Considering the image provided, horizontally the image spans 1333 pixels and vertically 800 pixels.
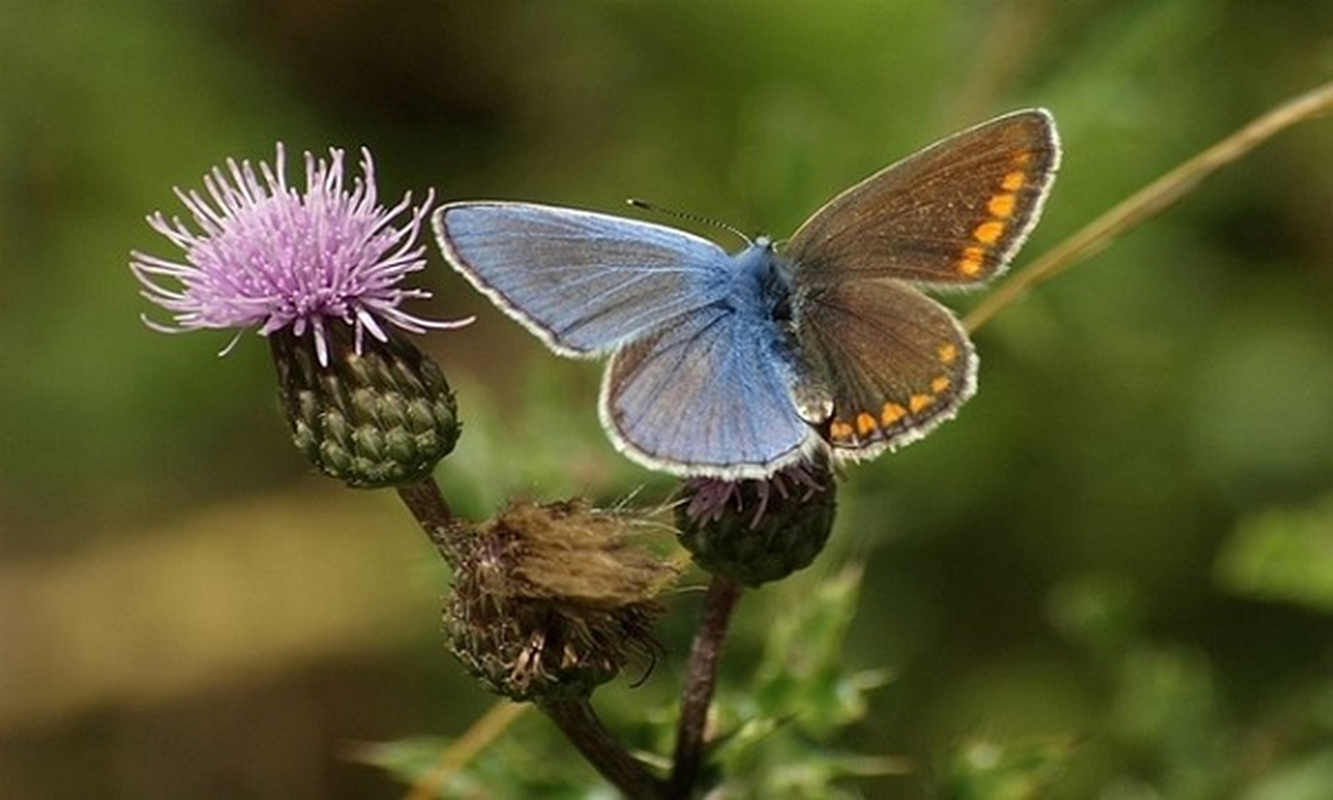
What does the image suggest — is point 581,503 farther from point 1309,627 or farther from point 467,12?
point 467,12

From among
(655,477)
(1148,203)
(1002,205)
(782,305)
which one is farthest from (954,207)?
(655,477)

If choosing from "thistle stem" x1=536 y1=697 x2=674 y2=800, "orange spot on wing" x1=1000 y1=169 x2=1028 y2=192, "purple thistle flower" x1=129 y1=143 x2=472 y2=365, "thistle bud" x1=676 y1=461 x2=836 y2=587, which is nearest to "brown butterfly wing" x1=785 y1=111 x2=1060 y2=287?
"orange spot on wing" x1=1000 y1=169 x2=1028 y2=192

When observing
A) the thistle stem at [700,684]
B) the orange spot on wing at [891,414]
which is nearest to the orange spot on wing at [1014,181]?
the orange spot on wing at [891,414]

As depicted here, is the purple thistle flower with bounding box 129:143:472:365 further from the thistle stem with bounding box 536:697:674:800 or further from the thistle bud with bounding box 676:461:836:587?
the thistle stem with bounding box 536:697:674:800

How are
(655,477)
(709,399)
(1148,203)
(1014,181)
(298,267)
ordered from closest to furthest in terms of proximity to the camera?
1. (709,399)
2. (1014,181)
3. (298,267)
4. (1148,203)
5. (655,477)

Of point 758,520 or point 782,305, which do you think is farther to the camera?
point 782,305

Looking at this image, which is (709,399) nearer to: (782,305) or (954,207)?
(782,305)

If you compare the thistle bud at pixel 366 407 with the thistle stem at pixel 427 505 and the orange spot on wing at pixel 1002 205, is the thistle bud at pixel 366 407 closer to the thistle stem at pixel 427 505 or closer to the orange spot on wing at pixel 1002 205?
the thistle stem at pixel 427 505

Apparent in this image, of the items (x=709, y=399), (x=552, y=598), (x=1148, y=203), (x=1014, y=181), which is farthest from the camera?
(x=1148, y=203)
